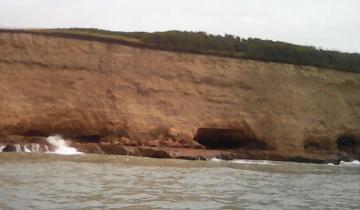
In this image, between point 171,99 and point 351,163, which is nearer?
point 351,163

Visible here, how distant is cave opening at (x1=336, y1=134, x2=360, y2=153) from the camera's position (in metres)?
32.8

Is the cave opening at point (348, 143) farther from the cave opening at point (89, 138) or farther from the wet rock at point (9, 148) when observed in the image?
the wet rock at point (9, 148)

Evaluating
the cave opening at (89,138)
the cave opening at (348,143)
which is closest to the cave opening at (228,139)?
the cave opening at (89,138)

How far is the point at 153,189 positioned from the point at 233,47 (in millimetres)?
21416

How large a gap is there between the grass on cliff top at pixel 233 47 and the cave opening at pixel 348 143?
4.67 meters

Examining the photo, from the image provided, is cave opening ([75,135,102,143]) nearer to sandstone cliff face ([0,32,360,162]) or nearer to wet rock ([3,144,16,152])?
sandstone cliff face ([0,32,360,162])

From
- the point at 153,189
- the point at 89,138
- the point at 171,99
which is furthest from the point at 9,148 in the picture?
the point at 153,189

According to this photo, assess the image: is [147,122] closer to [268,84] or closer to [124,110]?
[124,110]

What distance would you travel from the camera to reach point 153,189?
39.2 ft

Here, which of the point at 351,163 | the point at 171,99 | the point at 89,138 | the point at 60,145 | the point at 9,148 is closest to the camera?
the point at 9,148

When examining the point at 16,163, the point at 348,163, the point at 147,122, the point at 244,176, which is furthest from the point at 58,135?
the point at 348,163

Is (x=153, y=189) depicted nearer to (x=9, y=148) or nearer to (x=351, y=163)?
(x=9, y=148)

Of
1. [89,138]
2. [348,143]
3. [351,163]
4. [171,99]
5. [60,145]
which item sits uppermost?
[171,99]

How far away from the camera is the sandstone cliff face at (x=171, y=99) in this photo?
87.9ft
